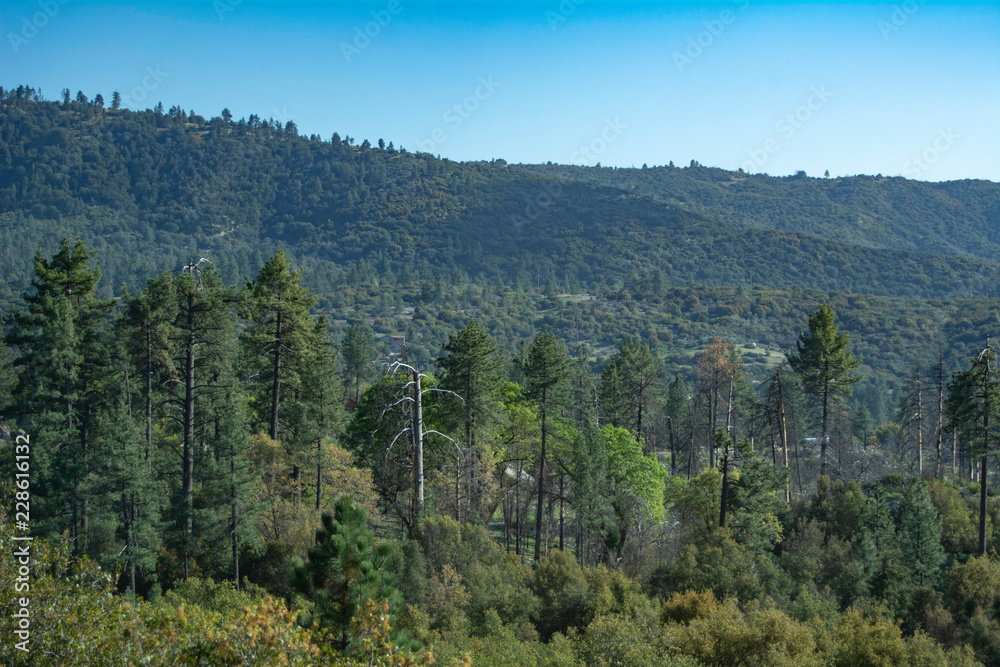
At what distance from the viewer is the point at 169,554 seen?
93.4ft

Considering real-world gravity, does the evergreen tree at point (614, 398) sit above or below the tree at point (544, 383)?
below

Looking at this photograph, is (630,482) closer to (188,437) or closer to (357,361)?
Answer: (188,437)

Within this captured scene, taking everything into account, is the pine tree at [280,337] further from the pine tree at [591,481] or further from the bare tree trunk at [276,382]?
the pine tree at [591,481]

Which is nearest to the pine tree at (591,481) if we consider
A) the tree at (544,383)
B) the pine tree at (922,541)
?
the tree at (544,383)

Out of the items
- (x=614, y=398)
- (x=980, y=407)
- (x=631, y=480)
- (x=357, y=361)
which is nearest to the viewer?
(x=980, y=407)

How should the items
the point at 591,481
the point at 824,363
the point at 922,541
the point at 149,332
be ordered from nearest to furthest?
1. the point at 922,541
2. the point at 149,332
3. the point at 591,481
4. the point at 824,363

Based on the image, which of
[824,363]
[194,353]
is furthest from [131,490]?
[824,363]

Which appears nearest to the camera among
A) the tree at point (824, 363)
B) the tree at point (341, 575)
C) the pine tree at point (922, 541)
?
the tree at point (341, 575)

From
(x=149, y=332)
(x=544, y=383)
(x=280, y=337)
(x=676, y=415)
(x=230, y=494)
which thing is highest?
(x=149, y=332)

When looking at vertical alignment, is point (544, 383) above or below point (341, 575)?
above

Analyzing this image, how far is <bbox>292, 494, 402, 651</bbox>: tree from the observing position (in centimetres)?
1483

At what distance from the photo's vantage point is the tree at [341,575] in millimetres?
14828

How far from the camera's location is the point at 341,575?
587 inches

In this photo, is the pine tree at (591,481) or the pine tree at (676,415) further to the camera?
the pine tree at (676,415)
